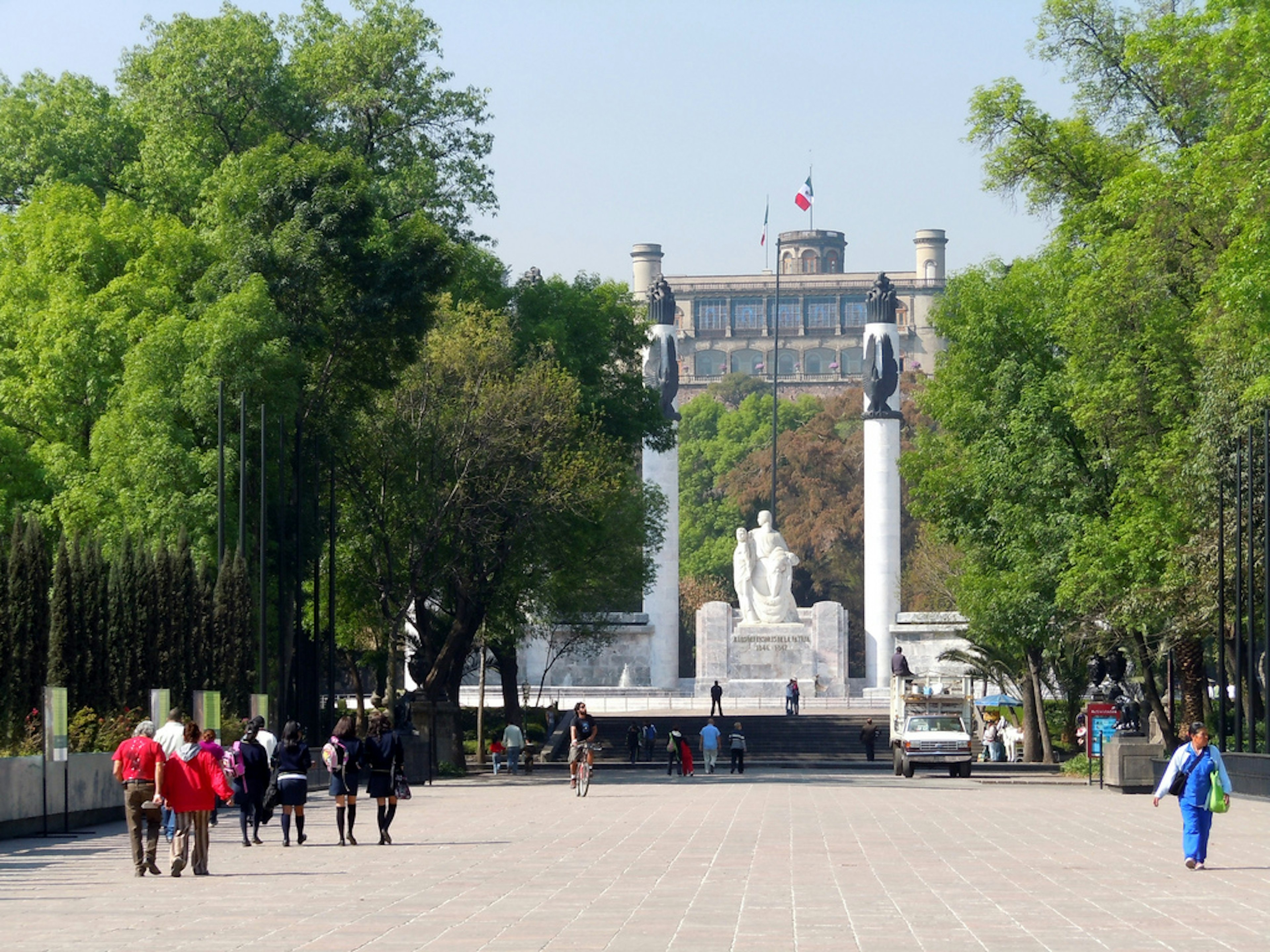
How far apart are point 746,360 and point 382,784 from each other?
136541mm

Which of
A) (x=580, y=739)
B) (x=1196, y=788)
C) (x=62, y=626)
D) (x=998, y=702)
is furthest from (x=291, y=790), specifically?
(x=998, y=702)

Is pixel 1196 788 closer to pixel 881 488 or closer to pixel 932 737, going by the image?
pixel 932 737

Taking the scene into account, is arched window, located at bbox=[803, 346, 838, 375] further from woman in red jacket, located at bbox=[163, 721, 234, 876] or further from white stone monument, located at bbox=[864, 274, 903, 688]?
woman in red jacket, located at bbox=[163, 721, 234, 876]

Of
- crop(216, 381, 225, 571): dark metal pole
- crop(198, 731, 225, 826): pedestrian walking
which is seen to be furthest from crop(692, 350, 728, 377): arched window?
crop(198, 731, 225, 826): pedestrian walking

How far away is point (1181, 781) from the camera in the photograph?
→ 59.4 ft

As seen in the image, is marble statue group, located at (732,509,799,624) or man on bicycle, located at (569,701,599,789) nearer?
man on bicycle, located at (569,701,599,789)

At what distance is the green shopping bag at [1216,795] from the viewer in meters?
17.8

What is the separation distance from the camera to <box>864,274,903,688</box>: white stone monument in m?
78.4

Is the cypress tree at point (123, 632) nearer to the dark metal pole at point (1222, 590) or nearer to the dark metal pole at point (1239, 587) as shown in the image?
the dark metal pole at point (1239, 587)

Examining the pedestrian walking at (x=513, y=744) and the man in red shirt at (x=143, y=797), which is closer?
the man in red shirt at (x=143, y=797)

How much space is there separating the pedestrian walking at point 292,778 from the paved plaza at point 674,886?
22.8 inches

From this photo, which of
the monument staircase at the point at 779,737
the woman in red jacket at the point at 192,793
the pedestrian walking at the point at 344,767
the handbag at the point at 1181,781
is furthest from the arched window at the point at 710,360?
the woman in red jacket at the point at 192,793

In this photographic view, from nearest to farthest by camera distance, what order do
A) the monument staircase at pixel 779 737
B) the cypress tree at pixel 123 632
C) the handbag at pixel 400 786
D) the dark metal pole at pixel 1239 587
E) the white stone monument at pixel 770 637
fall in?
the handbag at pixel 400 786 < the cypress tree at pixel 123 632 < the dark metal pole at pixel 1239 587 < the monument staircase at pixel 779 737 < the white stone monument at pixel 770 637

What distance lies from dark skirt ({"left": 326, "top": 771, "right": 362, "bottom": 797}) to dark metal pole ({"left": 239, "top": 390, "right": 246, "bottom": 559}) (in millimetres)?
12612
